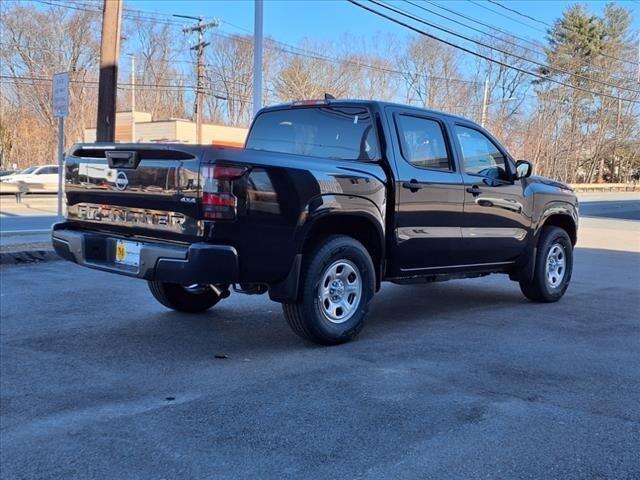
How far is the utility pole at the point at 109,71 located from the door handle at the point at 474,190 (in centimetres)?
818

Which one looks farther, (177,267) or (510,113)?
(510,113)

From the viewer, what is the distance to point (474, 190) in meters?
6.51

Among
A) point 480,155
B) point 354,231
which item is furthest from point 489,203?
point 354,231

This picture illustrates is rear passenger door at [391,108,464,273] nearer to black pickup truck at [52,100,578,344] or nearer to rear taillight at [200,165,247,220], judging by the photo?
black pickup truck at [52,100,578,344]

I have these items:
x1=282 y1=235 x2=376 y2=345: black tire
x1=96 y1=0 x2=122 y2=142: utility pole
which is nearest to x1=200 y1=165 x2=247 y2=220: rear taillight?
x1=282 y1=235 x2=376 y2=345: black tire

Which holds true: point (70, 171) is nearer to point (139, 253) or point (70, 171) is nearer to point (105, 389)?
point (139, 253)

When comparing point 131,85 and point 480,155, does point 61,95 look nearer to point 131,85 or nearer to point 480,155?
point 480,155

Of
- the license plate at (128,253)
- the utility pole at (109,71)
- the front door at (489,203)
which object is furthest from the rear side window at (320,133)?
the utility pole at (109,71)

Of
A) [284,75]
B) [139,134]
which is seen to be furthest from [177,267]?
[284,75]

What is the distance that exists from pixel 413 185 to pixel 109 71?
8.59 metres

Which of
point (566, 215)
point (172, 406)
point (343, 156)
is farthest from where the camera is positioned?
point (566, 215)

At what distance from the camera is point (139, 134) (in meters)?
47.1

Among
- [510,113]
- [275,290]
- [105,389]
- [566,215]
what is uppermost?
[510,113]

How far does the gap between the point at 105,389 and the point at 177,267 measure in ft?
3.03
